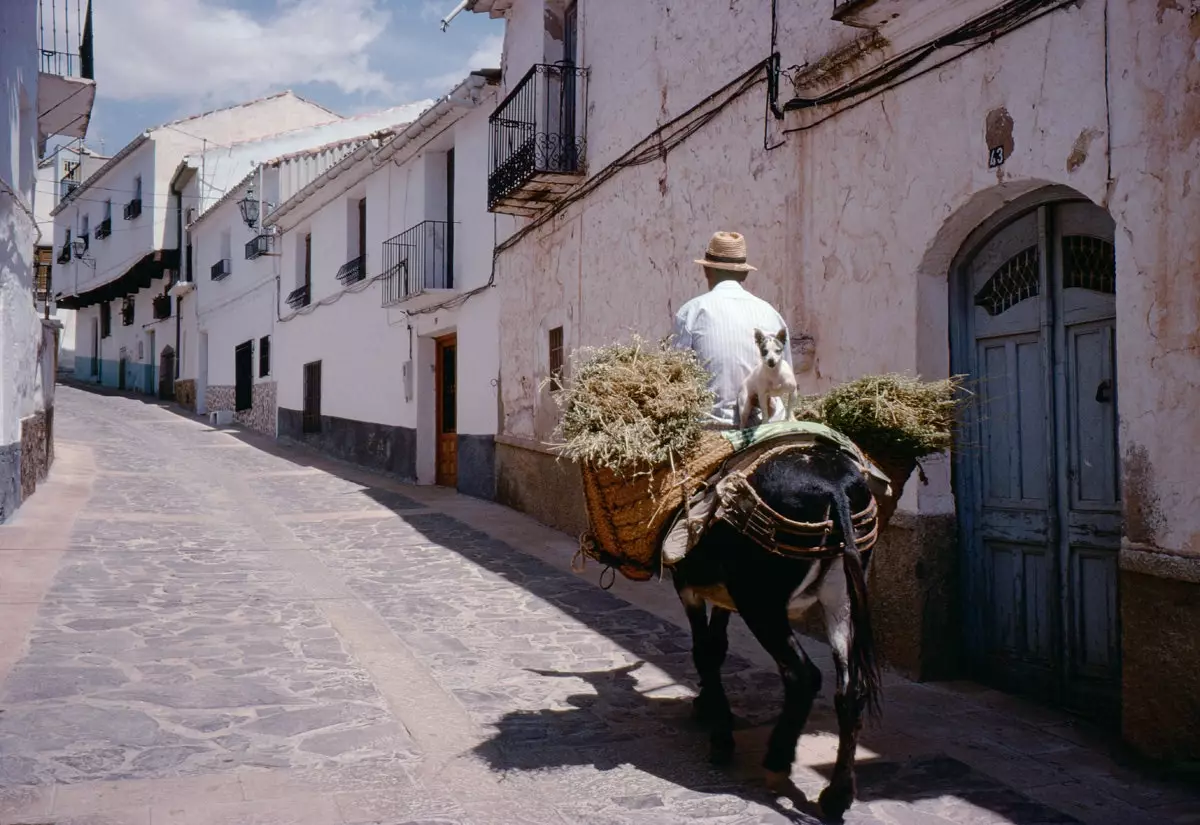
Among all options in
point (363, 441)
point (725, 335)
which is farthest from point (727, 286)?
point (363, 441)

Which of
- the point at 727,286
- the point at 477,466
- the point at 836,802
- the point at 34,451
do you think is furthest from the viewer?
the point at 477,466

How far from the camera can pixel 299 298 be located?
20.5m

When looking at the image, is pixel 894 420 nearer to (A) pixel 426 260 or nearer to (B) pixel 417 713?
(B) pixel 417 713

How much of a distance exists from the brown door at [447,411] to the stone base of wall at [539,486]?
2302mm

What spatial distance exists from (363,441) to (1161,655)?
14.6 meters

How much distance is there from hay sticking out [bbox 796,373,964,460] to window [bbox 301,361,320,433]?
1670cm

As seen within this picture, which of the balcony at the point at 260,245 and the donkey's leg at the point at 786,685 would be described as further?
the balcony at the point at 260,245

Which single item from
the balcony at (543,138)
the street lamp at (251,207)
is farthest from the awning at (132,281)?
the balcony at (543,138)

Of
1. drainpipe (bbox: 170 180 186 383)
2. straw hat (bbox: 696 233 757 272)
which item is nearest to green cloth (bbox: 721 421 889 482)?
straw hat (bbox: 696 233 757 272)

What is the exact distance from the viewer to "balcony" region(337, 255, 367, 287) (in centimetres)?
1728

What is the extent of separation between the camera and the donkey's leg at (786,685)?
3660 mm

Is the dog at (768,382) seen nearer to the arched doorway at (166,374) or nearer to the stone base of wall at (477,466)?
the stone base of wall at (477,466)

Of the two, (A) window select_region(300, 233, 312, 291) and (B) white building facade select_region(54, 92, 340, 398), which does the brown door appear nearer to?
(A) window select_region(300, 233, 312, 291)

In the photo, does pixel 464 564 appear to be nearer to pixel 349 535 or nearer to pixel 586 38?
pixel 349 535
